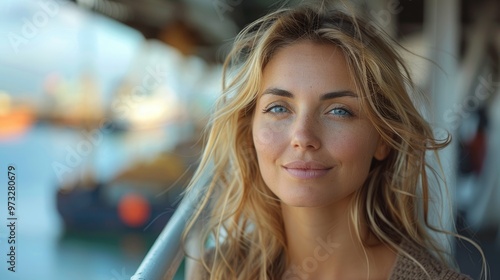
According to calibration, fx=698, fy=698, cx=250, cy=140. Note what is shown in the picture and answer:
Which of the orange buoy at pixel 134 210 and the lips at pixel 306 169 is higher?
the lips at pixel 306 169

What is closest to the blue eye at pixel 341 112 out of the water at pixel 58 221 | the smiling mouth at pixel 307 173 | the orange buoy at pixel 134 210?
the smiling mouth at pixel 307 173

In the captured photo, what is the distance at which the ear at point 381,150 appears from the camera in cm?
133

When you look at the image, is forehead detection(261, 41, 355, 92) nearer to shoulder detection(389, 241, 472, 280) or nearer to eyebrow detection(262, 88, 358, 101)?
eyebrow detection(262, 88, 358, 101)

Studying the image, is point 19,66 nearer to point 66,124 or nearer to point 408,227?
point 66,124

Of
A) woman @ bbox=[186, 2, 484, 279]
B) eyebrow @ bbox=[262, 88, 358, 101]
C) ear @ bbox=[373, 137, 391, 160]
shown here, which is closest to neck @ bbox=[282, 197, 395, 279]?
woman @ bbox=[186, 2, 484, 279]

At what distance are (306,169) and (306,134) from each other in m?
0.06

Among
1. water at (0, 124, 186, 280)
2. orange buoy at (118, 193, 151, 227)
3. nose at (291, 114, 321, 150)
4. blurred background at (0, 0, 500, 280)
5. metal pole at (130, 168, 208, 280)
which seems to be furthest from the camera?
orange buoy at (118, 193, 151, 227)

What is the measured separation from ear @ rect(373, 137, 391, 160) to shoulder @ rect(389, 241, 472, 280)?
18 centimetres

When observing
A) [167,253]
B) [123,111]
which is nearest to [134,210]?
[123,111]

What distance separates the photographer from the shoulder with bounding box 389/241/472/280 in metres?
1.25

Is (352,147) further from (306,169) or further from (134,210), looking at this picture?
(134,210)

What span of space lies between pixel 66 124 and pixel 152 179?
1.23 m

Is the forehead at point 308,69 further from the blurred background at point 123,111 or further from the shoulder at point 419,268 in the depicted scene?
the blurred background at point 123,111

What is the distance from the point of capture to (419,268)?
127 cm
